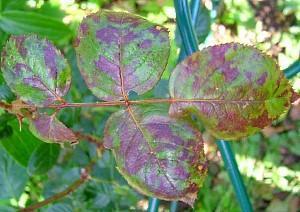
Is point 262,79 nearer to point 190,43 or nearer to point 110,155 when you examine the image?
point 190,43

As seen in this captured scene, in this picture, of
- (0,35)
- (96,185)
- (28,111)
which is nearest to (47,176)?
(96,185)

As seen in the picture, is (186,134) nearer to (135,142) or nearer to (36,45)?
(135,142)

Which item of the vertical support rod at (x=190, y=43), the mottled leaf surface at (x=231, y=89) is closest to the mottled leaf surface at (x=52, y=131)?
the mottled leaf surface at (x=231, y=89)

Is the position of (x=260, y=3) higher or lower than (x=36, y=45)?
higher

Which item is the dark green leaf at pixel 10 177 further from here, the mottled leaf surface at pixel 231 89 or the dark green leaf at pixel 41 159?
the mottled leaf surface at pixel 231 89

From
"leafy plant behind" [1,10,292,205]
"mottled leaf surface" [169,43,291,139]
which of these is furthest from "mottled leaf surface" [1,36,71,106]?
"mottled leaf surface" [169,43,291,139]
